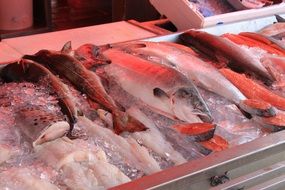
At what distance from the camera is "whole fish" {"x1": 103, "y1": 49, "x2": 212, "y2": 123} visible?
151 cm

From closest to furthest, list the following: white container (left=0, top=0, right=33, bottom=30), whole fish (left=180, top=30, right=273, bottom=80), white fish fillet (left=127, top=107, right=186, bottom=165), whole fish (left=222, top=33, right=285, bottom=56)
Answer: white fish fillet (left=127, top=107, right=186, bottom=165) < whole fish (left=180, top=30, right=273, bottom=80) < whole fish (left=222, top=33, right=285, bottom=56) < white container (left=0, top=0, right=33, bottom=30)

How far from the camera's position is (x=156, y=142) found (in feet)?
4.52

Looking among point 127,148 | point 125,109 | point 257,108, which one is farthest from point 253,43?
point 127,148

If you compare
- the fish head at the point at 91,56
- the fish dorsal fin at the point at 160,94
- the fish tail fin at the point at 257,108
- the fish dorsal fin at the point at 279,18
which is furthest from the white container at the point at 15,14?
the fish tail fin at the point at 257,108

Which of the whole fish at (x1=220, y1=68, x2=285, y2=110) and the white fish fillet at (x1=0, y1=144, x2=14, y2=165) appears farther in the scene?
the whole fish at (x1=220, y1=68, x2=285, y2=110)

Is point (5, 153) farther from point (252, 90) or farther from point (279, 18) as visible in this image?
point (279, 18)

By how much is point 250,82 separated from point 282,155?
1.44ft

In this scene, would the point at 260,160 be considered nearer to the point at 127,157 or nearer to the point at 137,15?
the point at 127,157

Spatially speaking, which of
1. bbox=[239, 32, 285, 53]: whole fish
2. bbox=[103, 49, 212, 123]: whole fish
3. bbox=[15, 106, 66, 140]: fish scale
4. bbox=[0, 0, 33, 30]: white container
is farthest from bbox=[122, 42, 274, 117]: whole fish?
bbox=[0, 0, 33, 30]: white container

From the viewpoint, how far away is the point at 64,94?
1498 mm

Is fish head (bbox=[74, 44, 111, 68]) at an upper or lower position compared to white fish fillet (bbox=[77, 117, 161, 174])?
upper

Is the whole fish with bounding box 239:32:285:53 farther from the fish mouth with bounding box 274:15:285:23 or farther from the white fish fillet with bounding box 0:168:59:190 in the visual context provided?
the white fish fillet with bounding box 0:168:59:190

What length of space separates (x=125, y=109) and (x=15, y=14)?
293 cm

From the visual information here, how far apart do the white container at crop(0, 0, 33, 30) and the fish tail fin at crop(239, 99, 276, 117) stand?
2.96 meters
